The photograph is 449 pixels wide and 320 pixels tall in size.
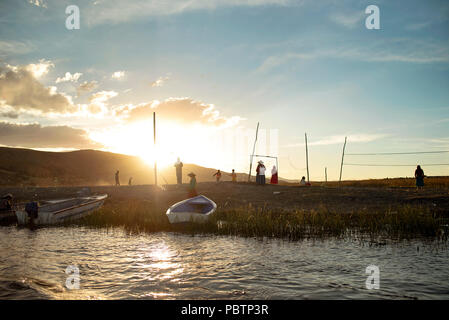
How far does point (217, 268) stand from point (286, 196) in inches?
698

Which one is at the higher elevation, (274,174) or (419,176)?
(274,174)

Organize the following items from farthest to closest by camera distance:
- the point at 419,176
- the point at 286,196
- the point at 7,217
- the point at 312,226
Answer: the point at 419,176 → the point at 286,196 → the point at 7,217 → the point at 312,226

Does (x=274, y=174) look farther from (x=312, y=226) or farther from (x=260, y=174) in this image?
(x=312, y=226)

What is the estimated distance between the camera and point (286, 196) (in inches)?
1085

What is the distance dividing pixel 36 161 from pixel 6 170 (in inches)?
668

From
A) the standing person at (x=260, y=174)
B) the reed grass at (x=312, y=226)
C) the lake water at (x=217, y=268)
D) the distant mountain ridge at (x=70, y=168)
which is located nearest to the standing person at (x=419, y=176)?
the reed grass at (x=312, y=226)

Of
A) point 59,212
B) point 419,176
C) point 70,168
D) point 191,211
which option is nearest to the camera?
point 191,211

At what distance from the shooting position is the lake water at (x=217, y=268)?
8438 mm

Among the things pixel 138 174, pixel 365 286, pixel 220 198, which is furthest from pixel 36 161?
pixel 365 286

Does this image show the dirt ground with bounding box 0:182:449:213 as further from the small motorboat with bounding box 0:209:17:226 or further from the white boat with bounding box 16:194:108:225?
the small motorboat with bounding box 0:209:17:226

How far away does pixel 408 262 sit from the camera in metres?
11.1

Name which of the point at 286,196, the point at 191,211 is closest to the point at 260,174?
the point at 286,196

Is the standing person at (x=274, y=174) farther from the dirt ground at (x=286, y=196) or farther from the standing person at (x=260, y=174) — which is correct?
the dirt ground at (x=286, y=196)
